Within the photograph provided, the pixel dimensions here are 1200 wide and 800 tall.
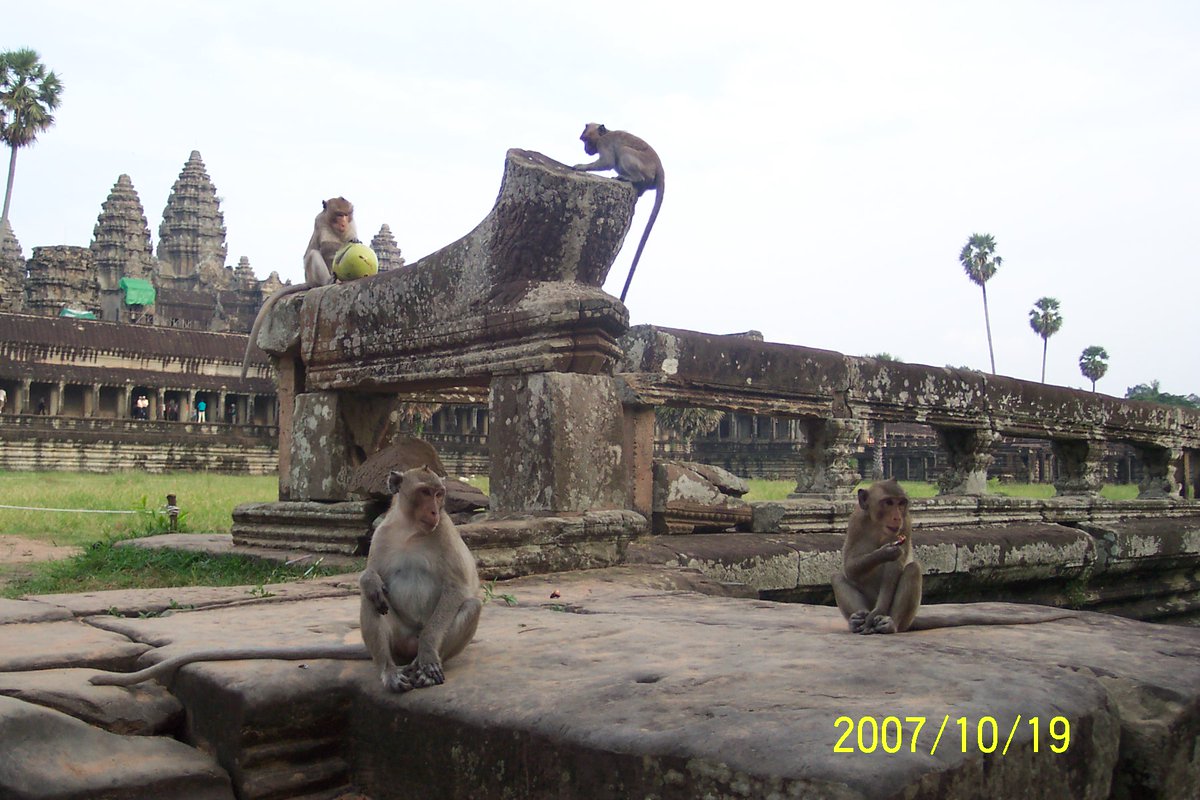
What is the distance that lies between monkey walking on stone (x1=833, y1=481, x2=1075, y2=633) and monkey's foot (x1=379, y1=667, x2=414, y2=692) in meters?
1.56

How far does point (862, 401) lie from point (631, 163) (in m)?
2.38

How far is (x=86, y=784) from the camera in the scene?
103 inches

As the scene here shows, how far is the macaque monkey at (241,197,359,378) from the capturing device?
24.1 feet

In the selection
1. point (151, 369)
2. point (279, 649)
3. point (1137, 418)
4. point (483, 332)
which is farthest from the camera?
point (151, 369)

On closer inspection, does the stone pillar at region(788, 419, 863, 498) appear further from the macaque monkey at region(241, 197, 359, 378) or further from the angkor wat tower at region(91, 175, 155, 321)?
the angkor wat tower at region(91, 175, 155, 321)

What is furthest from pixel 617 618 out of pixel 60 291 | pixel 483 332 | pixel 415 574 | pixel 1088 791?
pixel 60 291

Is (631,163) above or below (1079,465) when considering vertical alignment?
above

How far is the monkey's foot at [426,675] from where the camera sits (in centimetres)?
288

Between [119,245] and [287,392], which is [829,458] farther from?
[119,245]

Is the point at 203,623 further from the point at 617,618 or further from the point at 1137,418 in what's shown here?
the point at 1137,418

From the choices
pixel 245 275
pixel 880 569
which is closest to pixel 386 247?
pixel 245 275

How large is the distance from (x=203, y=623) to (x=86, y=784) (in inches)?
51.4

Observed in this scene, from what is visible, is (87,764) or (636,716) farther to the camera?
(87,764)

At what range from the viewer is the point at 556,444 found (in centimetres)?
538
